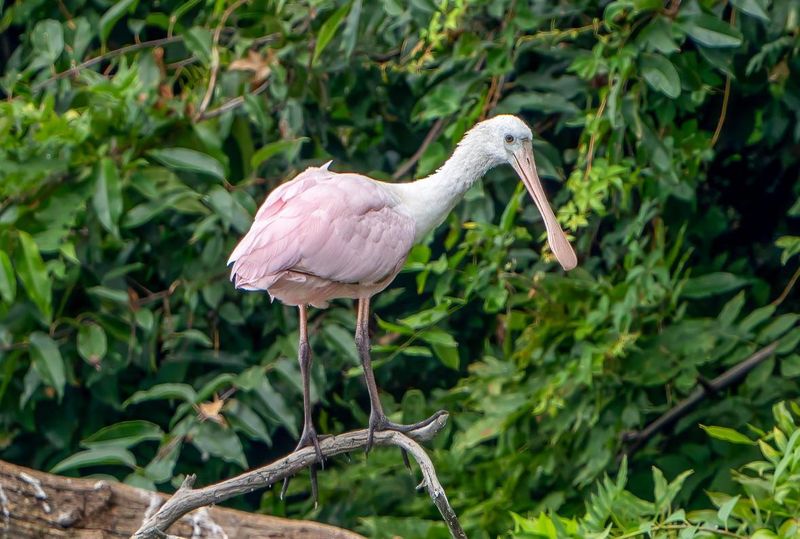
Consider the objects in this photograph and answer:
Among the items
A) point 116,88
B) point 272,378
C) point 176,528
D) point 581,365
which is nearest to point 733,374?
point 581,365

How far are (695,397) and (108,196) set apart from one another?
5.90 feet

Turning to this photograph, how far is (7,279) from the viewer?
4043 mm

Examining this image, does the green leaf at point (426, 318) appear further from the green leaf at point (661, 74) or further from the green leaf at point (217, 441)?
the green leaf at point (661, 74)

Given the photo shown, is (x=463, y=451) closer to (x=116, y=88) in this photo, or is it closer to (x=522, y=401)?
(x=522, y=401)

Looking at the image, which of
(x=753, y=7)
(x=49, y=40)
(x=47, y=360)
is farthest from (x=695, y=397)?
(x=49, y=40)

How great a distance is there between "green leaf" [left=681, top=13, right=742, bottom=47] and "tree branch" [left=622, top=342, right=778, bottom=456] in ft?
2.92

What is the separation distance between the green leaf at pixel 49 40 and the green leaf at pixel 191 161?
60 cm

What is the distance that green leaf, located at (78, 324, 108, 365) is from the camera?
174 inches

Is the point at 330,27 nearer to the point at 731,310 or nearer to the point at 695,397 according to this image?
the point at 731,310

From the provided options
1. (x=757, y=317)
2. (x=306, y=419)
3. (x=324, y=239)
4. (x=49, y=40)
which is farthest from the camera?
(x=49, y=40)

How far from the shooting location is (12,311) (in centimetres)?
443

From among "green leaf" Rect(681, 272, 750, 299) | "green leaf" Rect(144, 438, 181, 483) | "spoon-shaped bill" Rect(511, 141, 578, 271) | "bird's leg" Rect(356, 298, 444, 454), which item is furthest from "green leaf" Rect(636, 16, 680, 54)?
"green leaf" Rect(144, 438, 181, 483)

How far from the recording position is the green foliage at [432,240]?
4273 millimetres

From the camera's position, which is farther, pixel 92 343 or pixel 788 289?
pixel 788 289
